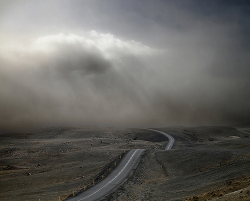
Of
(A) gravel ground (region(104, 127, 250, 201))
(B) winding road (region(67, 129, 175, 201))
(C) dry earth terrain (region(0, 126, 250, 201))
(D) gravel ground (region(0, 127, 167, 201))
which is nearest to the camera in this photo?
(A) gravel ground (region(104, 127, 250, 201))

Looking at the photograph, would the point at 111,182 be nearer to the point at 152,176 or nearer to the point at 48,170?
the point at 152,176

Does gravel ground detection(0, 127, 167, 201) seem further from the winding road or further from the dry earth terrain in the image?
the winding road

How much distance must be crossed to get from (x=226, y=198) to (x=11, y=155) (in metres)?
79.8

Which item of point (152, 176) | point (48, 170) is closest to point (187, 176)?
point (152, 176)

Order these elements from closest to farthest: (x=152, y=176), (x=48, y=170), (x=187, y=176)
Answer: (x=187, y=176) < (x=152, y=176) < (x=48, y=170)

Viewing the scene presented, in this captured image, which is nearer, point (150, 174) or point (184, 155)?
point (150, 174)

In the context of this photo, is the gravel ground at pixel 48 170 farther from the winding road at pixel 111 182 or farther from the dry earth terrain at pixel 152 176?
the winding road at pixel 111 182

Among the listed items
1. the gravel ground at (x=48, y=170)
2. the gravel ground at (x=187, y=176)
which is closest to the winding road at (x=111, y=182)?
the gravel ground at (x=187, y=176)

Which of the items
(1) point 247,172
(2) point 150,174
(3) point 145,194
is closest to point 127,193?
(3) point 145,194

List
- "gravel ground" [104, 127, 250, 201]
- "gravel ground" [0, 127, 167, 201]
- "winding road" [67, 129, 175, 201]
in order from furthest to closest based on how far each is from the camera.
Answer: "gravel ground" [0, 127, 167, 201] < "winding road" [67, 129, 175, 201] < "gravel ground" [104, 127, 250, 201]

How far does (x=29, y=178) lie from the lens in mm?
47969

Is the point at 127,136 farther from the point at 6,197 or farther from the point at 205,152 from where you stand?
the point at 6,197

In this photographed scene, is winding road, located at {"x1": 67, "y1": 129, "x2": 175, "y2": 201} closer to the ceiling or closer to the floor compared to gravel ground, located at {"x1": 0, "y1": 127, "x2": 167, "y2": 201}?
closer to the ceiling

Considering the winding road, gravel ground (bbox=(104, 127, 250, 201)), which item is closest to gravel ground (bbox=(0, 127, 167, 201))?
the winding road
